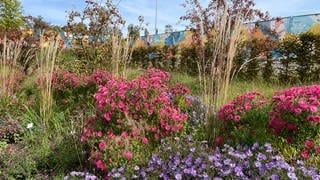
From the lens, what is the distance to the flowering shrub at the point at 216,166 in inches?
106

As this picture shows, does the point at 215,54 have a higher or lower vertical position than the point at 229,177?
higher

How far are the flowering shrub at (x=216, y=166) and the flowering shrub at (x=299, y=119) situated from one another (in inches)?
9.5

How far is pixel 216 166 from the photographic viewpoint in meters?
2.86

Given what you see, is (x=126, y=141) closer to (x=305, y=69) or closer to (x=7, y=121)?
(x=7, y=121)

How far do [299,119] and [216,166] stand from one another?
35.3 inches

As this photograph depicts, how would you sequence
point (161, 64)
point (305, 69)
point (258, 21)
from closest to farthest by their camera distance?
point (305, 69) < point (258, 21) < point (161, 64)

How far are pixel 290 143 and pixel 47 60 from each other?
3381 millimetres

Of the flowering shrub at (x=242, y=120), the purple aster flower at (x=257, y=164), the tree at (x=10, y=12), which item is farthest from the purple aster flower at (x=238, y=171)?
the tree at (x=10, y=12)

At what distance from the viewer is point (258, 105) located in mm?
3820

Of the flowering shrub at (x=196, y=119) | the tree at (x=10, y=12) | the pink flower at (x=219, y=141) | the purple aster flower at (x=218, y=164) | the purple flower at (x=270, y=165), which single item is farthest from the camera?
the tree at (x=10, y=12)

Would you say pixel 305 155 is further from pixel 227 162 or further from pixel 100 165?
pixel 100 165

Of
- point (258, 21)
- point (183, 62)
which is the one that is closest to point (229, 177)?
point (258, 21)

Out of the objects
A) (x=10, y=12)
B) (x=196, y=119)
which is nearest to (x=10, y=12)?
(x=10, y=12)

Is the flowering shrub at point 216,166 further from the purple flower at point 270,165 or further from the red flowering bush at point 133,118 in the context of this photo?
the red flowering bush at point 133,118
